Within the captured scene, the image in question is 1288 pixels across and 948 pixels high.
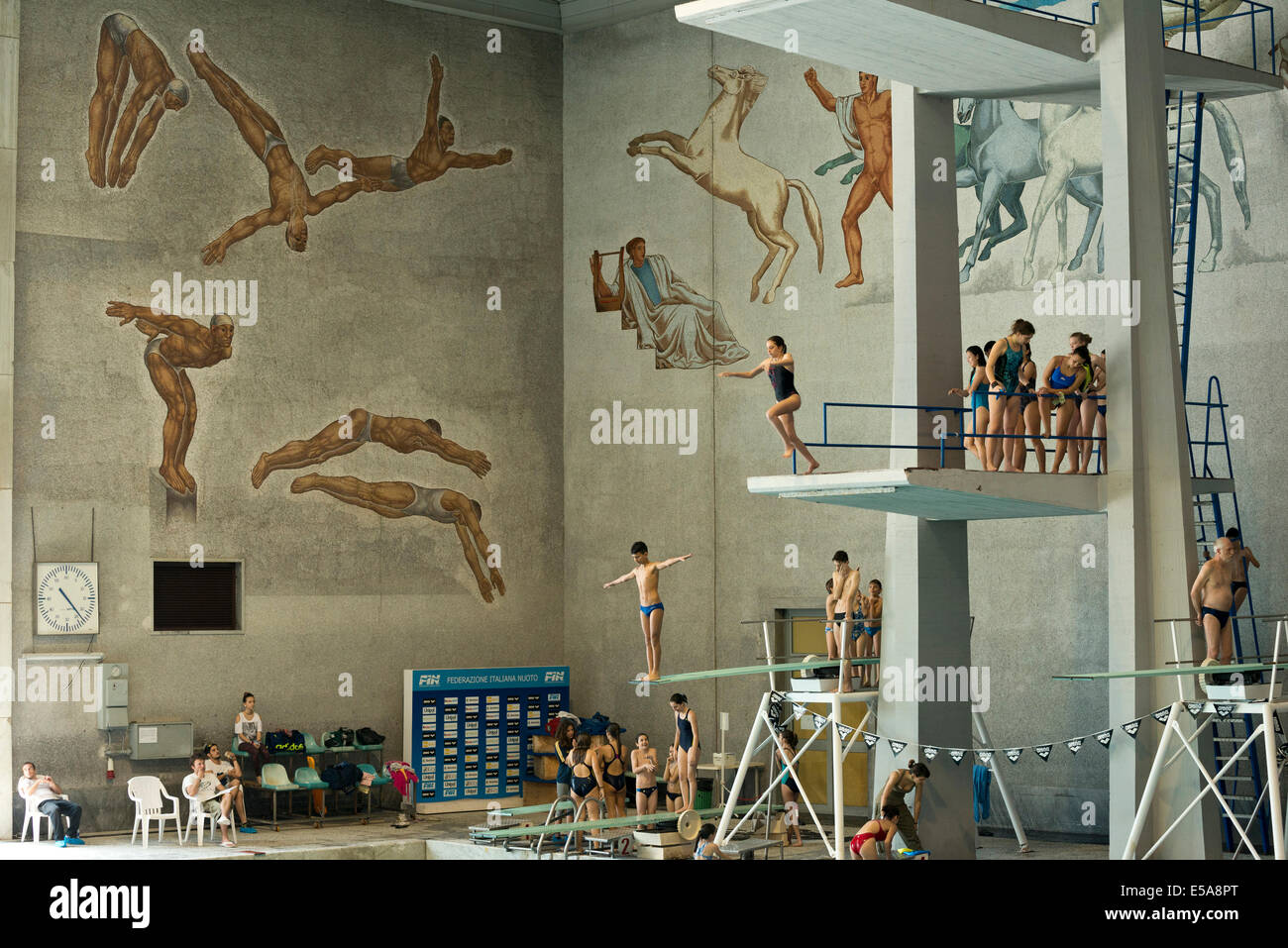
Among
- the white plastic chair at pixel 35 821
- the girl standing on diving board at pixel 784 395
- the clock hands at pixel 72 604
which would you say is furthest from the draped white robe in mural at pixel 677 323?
the white plastic chair at pixel 35 821

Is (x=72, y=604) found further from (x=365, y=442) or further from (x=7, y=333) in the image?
(x=365, y=442)

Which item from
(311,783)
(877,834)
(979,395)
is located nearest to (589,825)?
(877,834)

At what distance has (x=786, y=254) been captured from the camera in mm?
24016

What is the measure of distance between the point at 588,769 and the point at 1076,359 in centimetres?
897

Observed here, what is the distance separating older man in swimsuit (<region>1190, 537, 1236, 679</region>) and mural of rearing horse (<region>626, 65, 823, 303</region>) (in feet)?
31.9

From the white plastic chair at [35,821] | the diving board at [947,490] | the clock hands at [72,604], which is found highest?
the diving board at [947,490]

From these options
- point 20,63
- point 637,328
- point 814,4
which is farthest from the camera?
point 637,328

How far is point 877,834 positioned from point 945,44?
25.7ft

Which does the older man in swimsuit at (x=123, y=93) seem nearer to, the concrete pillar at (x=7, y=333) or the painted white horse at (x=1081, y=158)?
the concrete pillar at (x=7, y=333)

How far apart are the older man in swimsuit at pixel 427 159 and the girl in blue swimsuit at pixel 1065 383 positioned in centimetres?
1275

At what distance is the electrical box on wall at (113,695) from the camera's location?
21922 mm

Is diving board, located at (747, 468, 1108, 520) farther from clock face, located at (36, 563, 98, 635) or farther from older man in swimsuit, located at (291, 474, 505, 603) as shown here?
clock face, located at (36, 563, 98, 635)
